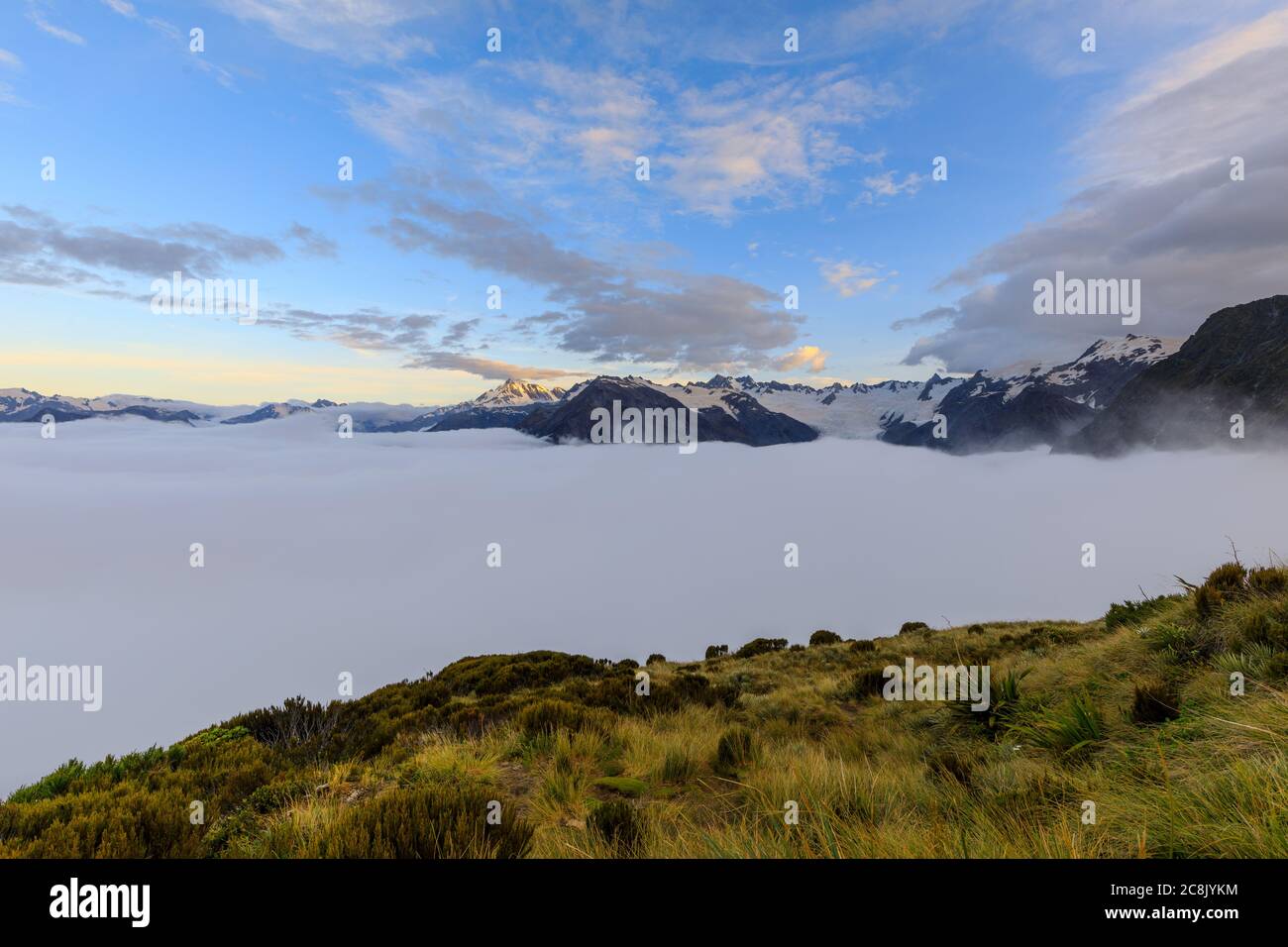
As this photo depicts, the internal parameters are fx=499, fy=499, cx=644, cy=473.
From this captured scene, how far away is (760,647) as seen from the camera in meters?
24.7

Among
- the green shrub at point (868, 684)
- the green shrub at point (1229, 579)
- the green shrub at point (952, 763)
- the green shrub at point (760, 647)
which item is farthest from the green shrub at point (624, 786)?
the green shrub at point (760, 647)

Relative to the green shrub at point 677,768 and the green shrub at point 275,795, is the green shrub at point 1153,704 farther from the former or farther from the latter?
the green shrub at point 275,795

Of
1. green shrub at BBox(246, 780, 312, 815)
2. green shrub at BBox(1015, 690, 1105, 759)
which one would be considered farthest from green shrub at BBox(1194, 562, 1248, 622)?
green shrub at BBox(246, 780, 312, 815)

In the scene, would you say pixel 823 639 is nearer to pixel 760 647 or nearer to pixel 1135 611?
pixel 760 647

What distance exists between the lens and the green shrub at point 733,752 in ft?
22.6

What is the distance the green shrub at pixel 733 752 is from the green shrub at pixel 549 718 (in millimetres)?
2584

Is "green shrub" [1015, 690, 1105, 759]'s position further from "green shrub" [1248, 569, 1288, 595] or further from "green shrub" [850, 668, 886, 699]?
"green shrub" [850, 668, 886, 699]

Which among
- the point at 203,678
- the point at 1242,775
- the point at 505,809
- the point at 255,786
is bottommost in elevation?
the point at 203,678

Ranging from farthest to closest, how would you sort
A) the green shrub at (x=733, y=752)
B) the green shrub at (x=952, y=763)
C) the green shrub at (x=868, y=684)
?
the green shrub at (x=868, y=684)
the green shrub at (x=733, y=752)
the green shrub at (x=952, y=763)
